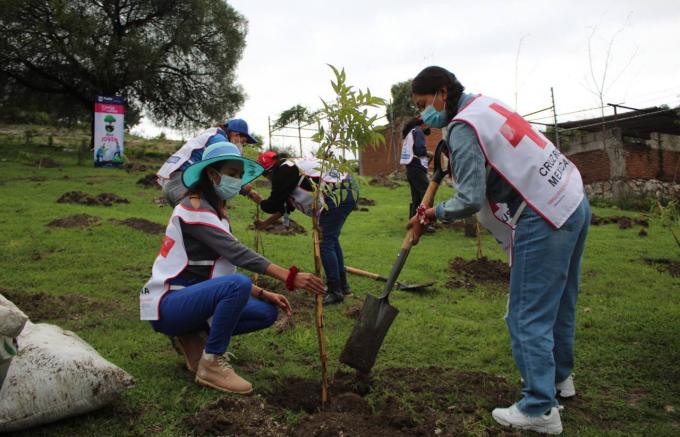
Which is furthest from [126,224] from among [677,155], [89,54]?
[677,155]

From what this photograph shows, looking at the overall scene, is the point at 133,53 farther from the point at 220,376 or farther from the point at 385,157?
the point at 220,376

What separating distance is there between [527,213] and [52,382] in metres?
2.56

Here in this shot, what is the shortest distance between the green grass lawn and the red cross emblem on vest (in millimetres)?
1550

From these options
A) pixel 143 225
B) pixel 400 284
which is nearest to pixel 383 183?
pixel 143 225

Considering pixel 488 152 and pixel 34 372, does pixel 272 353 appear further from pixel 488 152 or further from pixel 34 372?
pixel 488 152

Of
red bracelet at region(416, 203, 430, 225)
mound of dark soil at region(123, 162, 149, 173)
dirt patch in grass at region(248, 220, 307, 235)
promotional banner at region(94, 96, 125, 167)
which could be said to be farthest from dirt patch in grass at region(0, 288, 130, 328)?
promotional banner at region(94, 96, 125, 167)

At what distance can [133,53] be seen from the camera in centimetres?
2109

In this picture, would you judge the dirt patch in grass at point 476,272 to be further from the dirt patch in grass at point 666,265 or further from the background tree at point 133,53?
the background tree at point 133,53

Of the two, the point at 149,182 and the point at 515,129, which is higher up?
the point at 149,182

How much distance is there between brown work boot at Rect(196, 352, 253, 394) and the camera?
3.39m

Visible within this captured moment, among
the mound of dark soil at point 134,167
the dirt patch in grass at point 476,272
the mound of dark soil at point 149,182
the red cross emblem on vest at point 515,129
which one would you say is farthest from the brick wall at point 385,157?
the red cross emblem on vest at point 515,129

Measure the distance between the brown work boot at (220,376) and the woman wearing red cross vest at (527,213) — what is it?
4.87ft

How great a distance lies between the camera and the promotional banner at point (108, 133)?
1784 centimetres

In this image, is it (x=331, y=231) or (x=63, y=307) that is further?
(x=331, y=231)
